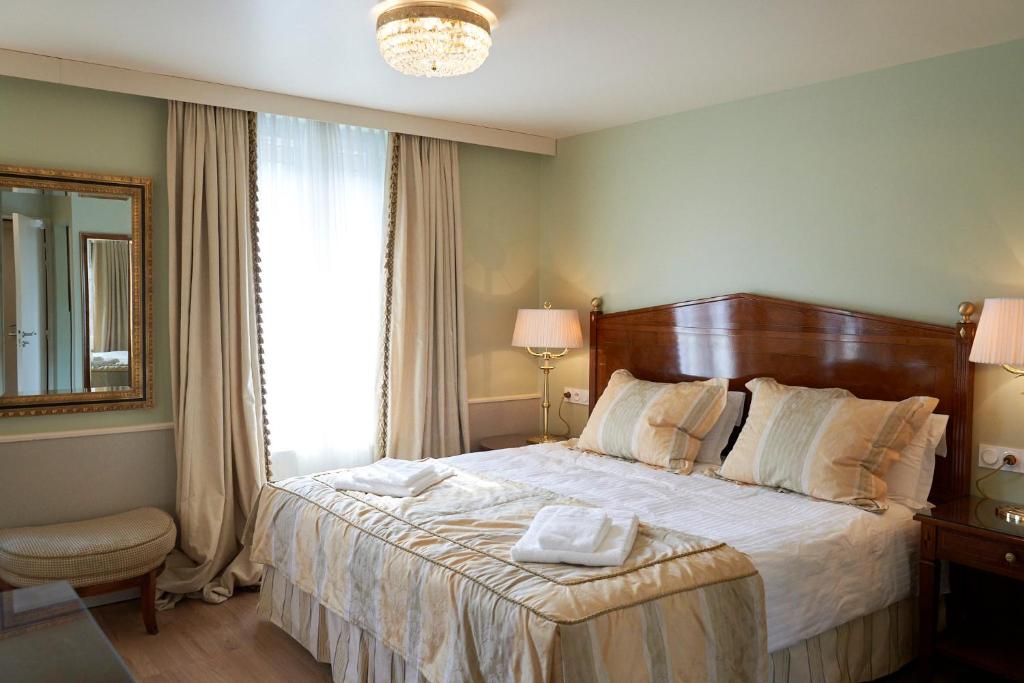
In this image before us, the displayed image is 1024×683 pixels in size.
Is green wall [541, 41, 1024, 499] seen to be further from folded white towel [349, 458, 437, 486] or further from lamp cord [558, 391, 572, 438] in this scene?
folded white towel [349, 458, 437, 486]

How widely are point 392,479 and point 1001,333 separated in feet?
7.60

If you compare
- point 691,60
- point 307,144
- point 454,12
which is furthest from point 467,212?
point 454,12

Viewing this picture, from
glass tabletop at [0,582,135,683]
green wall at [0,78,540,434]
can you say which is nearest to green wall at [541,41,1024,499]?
green wall at [0,78,540,434]

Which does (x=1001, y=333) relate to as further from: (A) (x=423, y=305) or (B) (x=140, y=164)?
(B) (x=140, y=164)

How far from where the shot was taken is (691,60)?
3.41 m

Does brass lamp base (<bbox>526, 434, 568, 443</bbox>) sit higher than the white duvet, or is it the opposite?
brass lamp base (<bbox>526, 434, 568, 443</bbox>)

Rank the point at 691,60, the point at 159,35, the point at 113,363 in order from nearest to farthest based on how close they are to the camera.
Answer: the point at 159,35 < the point at 691,60 < the point at 113,363

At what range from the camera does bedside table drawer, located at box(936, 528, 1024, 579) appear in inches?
104

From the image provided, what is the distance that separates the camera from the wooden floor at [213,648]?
312 cm

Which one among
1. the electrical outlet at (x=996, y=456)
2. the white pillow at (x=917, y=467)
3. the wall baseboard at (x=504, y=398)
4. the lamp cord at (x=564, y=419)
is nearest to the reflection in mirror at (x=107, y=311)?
the wall baseboard at (x=504, y=398)

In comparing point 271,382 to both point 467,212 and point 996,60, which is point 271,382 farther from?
point 996,60

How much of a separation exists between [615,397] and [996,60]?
2.18m

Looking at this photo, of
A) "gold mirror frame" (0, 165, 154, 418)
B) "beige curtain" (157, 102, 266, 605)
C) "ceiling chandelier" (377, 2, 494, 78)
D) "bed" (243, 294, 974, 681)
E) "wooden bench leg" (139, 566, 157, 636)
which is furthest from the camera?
"beige curtain" (157, 102, 266, 605)

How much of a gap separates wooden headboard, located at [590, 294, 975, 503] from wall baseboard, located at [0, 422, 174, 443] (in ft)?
7.80
